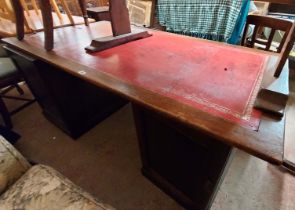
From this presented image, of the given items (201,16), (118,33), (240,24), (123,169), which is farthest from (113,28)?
(240,24)

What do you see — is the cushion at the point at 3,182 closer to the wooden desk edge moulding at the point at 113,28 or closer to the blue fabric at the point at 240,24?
the wooden desk edge moulding at the point at 113,28

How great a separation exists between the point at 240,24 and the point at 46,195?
72.4 inches

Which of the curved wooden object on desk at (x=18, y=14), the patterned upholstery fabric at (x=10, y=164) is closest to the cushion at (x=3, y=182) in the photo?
the patterned upholstery fabric at (x=10, y=164)

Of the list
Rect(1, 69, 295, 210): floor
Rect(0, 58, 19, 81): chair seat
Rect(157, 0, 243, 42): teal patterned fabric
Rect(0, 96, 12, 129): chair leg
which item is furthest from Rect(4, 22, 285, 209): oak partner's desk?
Rect(157, 0, 243, 42): teal patterned fabric

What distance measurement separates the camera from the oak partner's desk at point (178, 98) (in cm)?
52

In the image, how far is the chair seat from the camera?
142cm

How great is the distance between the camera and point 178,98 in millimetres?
625

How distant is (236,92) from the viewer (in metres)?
0.64

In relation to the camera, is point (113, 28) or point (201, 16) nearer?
point (113, 28)

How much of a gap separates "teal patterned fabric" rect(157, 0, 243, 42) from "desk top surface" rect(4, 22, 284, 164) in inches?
30.8

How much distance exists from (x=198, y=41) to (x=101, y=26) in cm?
79

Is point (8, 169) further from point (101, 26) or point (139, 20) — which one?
point (139, 20)

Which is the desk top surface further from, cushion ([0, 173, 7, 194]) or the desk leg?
cushion ([0, 173, 7, 194])

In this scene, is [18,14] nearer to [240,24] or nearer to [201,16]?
[201,16]
